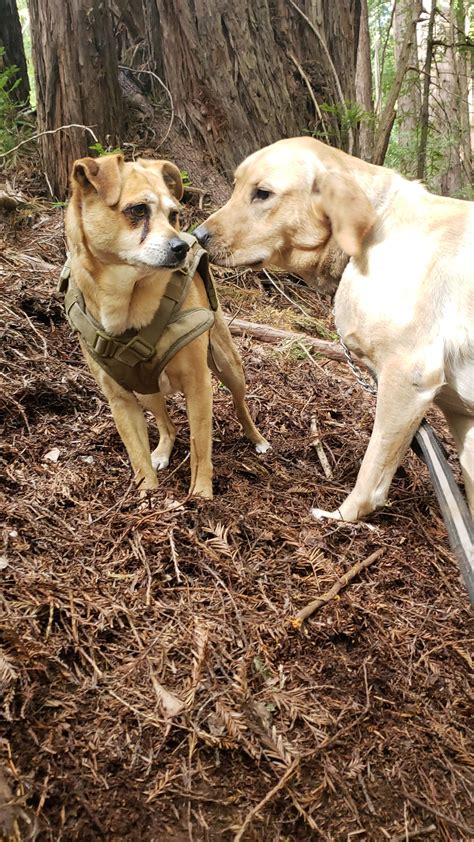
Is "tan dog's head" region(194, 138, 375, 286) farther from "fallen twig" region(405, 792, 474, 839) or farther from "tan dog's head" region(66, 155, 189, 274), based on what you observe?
"fallen twig" region(405, 792, 474, 839)

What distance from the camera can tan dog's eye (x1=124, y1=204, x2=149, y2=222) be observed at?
289 cm

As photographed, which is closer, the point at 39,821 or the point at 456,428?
the point at 39,821

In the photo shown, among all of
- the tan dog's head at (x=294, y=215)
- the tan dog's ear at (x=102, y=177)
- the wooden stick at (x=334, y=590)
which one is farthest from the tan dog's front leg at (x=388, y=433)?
the tan dog's ear at (x=102, y=177)

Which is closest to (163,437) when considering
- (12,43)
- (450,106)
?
(12,43)

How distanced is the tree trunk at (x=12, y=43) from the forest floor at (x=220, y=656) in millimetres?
5280

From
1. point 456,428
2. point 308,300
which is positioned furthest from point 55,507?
point 308,300

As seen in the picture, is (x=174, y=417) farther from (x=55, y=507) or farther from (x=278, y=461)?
(x=55, y=507)

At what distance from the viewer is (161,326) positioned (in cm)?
298

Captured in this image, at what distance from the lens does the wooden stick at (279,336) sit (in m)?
5.17

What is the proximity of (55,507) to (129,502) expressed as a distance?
1.09 ft

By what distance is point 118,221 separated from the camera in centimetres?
288

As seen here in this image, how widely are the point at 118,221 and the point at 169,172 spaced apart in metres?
0.64

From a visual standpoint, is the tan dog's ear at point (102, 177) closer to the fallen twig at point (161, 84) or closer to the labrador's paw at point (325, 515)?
the labrador's paw at point (325, 515)

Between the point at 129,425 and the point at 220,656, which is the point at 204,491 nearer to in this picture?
the point at 129,425
